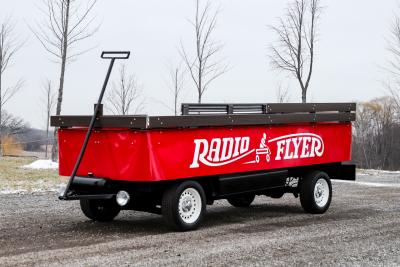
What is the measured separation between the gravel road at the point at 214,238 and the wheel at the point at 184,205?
0.58ft

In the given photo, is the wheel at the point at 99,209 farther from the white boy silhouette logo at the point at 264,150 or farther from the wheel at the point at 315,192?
the wheel at the point at 315,192

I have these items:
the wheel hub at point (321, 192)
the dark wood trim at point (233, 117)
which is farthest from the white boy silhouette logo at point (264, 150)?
the wheel hub at point (321, 192)

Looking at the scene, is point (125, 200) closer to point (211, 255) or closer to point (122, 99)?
point (211, 255)

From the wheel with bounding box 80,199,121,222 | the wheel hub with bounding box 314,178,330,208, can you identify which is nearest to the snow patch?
the wheel with bounding box 80,199,121,222

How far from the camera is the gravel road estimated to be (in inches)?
271

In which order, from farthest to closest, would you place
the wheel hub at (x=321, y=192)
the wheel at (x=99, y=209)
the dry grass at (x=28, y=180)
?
the dry grass at (x=28, y=180)
the wheel hub at (x=321, y=192)
the wheel at (x=99, y=209)

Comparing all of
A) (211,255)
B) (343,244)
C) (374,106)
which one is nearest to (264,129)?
(343,244)

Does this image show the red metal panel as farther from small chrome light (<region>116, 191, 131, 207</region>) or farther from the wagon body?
small chrome light (<region>116, 191, 131, 207</region>)

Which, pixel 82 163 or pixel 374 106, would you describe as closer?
pixel 82 163

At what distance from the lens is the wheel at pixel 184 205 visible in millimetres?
8586

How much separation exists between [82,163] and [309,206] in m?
4.20

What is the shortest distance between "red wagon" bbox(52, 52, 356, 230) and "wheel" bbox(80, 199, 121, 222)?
0.02 metres

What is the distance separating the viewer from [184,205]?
8.84 metres

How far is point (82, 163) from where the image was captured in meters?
9.06
